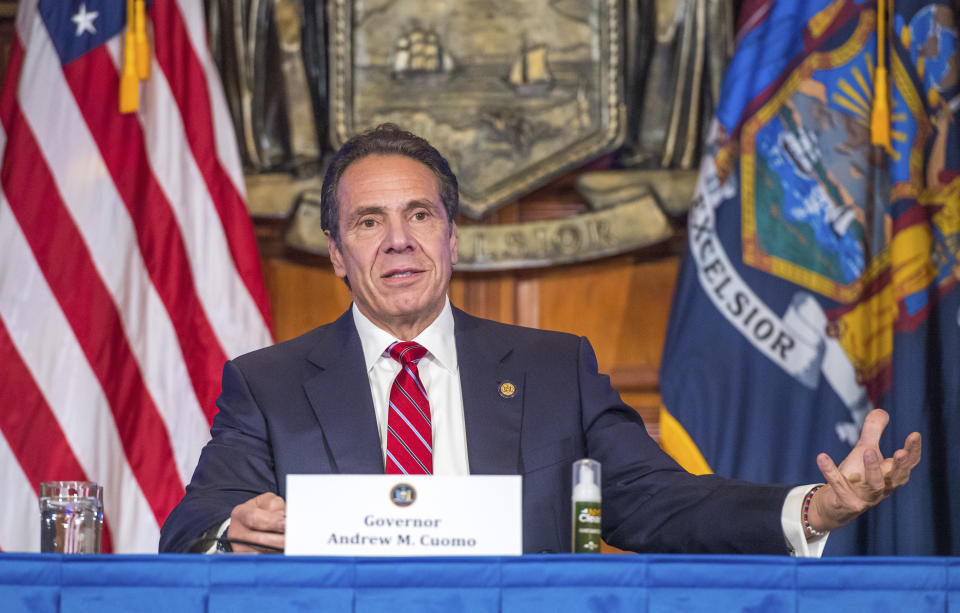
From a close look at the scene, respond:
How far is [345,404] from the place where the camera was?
197cm

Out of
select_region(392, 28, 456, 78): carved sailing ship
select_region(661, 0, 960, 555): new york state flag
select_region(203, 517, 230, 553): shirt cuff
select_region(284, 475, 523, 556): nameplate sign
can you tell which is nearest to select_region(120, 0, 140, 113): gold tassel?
select_region(392, 28, 456, 78): carved sailing ship

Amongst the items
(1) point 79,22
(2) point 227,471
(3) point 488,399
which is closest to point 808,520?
(3) point 488,399

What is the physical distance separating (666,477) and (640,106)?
198cm

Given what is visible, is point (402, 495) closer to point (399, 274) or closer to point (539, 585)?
point (539, 585)

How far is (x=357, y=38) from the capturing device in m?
3.62

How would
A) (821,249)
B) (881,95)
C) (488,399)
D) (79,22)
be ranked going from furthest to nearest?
(79,22) < (821,249) < (881,95) < (488,399)

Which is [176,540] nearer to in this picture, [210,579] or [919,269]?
[210,579]

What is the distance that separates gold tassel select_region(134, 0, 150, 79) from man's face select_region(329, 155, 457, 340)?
1.49 metres

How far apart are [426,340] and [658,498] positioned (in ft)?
1.83

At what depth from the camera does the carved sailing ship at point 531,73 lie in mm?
3562

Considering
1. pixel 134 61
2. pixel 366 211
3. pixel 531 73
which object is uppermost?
pixel 531 73

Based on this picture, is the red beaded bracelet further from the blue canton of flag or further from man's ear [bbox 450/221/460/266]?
the blue canton of flag

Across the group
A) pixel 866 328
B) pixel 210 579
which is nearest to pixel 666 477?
pixel 210 579

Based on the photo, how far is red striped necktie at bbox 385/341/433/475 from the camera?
191 cm
